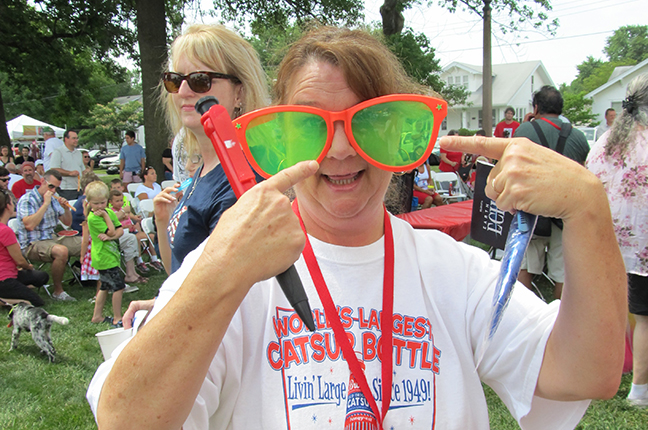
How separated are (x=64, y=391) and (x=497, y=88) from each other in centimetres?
5198

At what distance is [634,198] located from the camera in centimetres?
338

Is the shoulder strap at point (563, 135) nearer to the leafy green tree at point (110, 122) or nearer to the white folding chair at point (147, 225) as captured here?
the white folding chair at point (147, 225)

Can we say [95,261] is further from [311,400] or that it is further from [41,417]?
[311,400]

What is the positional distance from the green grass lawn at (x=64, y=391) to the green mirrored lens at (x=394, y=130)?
108 inches

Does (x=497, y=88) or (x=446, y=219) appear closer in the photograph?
(x=446, y=219)

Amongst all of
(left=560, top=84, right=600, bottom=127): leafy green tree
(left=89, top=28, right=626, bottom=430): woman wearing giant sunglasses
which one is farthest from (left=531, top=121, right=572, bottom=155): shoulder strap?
(left=560, top=84, right=600, bottom=127): leafy green tree

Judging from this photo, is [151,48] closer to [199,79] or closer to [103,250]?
[103,250]

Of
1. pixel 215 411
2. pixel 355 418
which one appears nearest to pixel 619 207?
pixel 355 418

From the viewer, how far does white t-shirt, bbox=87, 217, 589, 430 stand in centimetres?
118

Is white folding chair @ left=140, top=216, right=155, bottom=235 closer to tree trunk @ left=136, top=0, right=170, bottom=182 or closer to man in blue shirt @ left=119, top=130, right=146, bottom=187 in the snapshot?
tree trunk @ left=136, top=0, right=170, bottom=182

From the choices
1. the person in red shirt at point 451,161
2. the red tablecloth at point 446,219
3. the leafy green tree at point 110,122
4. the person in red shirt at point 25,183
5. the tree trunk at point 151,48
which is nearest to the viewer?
the red tablecloth at point 446,219

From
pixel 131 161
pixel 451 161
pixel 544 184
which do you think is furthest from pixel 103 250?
pixel 451 161

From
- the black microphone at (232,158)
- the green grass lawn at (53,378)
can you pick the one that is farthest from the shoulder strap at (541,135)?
the green grass lawn at (53,378)

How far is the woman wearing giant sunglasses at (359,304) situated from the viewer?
94cm
